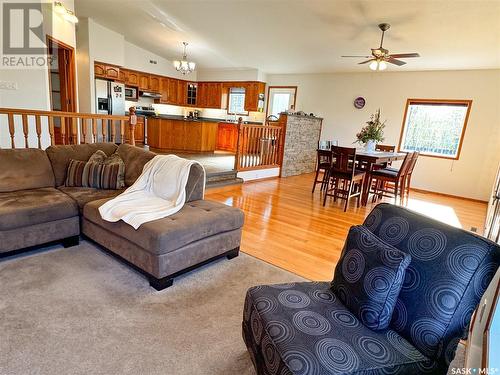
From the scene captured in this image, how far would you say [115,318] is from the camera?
6.01ft

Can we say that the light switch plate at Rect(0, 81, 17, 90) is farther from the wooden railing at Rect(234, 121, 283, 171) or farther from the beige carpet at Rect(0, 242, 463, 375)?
the wooden railing at Rect(234, 121, 283, 171)

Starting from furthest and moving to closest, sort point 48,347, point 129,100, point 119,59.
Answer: point 129,100 < point 119,59 < point 48,347

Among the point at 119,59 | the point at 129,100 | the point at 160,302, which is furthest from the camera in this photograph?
the point at 129,100

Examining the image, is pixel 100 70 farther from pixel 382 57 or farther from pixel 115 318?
pixel 115 318

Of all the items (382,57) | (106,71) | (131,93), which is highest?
(382,57)

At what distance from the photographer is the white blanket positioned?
7.55 feet

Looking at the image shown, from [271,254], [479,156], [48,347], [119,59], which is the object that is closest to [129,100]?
[119,59]

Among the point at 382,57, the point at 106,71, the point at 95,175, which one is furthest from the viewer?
the point at 106,71

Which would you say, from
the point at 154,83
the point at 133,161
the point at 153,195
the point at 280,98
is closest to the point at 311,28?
the point at 280,98

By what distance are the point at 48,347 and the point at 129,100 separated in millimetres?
8125

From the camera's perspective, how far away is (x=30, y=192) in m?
2.74

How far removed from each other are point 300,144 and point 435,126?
287 centimetres

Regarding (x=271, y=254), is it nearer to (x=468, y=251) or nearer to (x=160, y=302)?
(x=160, y=302)

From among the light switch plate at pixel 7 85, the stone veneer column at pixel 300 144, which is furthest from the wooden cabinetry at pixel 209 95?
the light switch plate at pixel 7 85
